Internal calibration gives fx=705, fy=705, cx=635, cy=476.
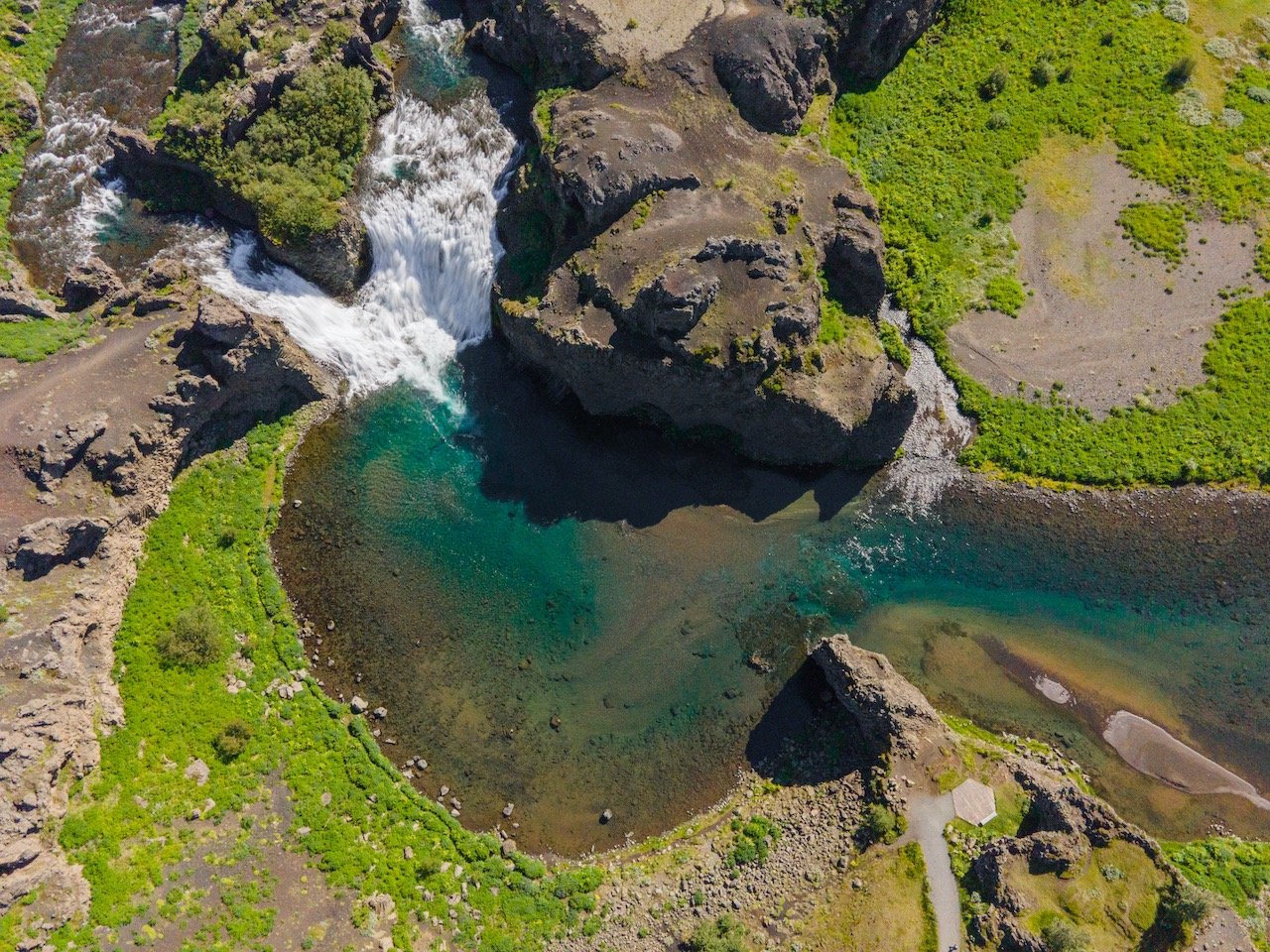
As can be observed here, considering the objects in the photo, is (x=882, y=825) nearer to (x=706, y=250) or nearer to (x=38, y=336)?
(x=706, y=250)

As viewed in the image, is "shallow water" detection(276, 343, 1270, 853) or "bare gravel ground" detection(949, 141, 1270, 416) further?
"bare gravel ground" detection(949, 141, 1270, 416)

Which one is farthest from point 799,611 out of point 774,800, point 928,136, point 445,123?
point 445,123

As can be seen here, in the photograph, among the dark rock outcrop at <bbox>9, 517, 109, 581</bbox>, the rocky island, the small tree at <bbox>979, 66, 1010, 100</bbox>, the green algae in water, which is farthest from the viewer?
the small tree at <bbox>979, 66, 1010, 100</bbox>

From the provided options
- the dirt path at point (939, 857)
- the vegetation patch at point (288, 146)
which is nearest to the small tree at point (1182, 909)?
the dirt path at point (939, 857)

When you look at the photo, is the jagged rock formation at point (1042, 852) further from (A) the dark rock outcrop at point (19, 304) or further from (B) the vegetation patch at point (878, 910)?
(A) the dark rock outcrop at point (19, 304)

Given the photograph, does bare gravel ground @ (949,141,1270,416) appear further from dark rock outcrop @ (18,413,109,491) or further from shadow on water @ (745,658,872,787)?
dark rock outcrop @ (18,413,109,491)

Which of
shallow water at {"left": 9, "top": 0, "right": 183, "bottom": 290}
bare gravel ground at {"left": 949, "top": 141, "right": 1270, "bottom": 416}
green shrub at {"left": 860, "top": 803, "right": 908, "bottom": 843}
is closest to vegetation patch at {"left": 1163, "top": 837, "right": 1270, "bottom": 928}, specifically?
green shrub at {"left": 860, "top": 803, "right": 908, "bottom": 843}
